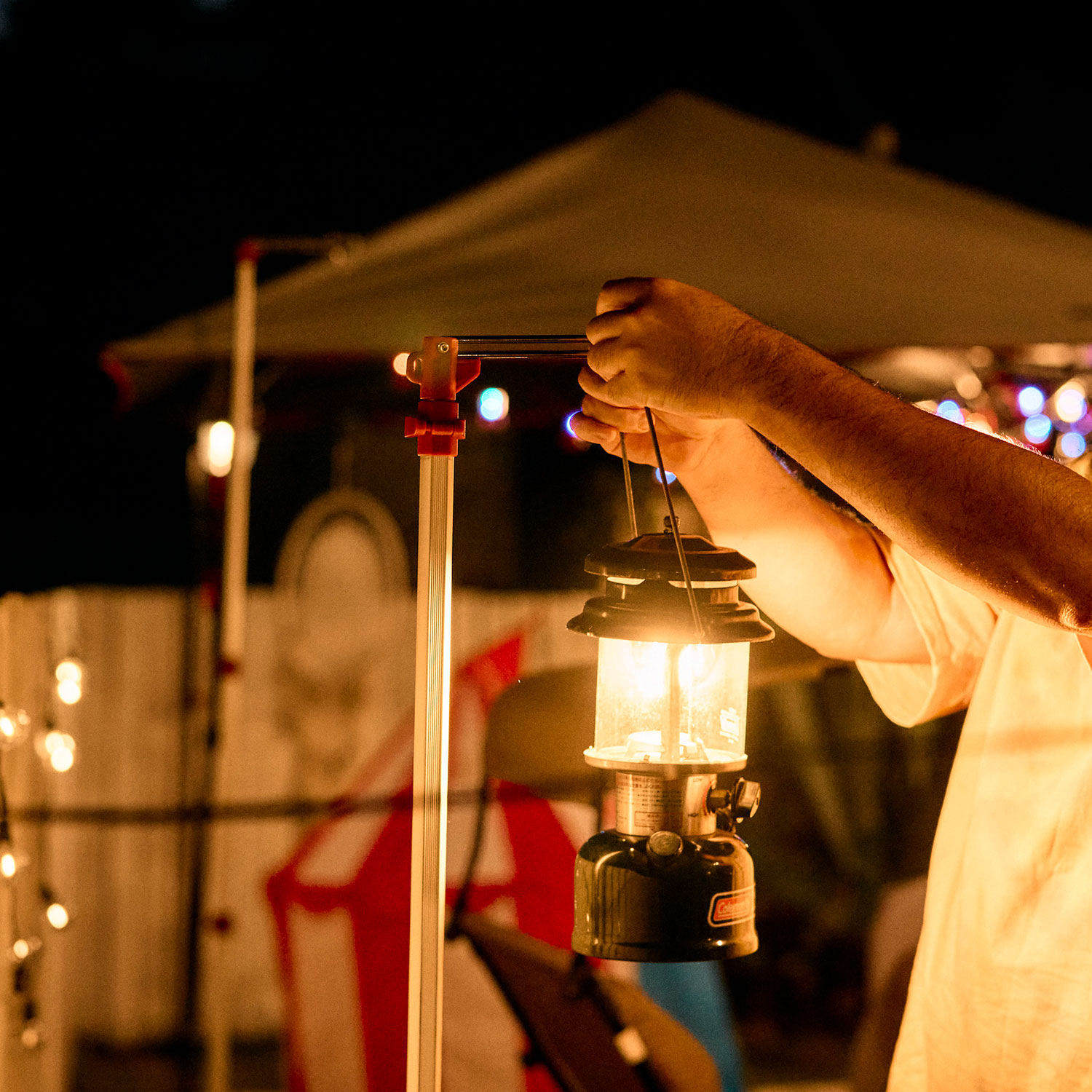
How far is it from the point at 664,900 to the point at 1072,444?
3.10m

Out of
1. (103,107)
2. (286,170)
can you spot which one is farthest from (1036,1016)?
(103,107)

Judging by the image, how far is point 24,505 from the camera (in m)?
4.41

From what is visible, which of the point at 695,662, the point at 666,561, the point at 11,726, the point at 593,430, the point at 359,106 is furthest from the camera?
the point at 359,106

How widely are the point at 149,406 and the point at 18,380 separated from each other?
34.9 inches

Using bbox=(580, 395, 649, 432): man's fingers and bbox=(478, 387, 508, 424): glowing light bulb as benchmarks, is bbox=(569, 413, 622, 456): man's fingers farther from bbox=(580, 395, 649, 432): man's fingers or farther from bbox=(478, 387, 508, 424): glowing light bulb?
bbox=(478, 387, 508, 424): glowing light bulb

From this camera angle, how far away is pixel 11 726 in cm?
190

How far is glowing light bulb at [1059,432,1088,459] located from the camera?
3.62 metres

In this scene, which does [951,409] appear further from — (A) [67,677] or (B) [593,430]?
(A) [67,677]

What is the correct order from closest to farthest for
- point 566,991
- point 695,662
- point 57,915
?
point 695,662 → point 57,915 → point 566,991

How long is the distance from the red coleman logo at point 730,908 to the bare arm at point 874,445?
41cm

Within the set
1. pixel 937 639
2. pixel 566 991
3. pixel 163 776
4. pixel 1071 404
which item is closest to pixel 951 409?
pixel 1071 404

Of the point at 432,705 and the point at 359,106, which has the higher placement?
the point at 359,106

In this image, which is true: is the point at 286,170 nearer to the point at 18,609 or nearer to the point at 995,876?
the point at 18,609

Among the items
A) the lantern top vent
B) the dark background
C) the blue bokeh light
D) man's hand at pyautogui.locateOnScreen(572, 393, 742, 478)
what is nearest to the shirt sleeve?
man's hand at pyautogui.locateOnScreen(572, 393, 742, 478)
